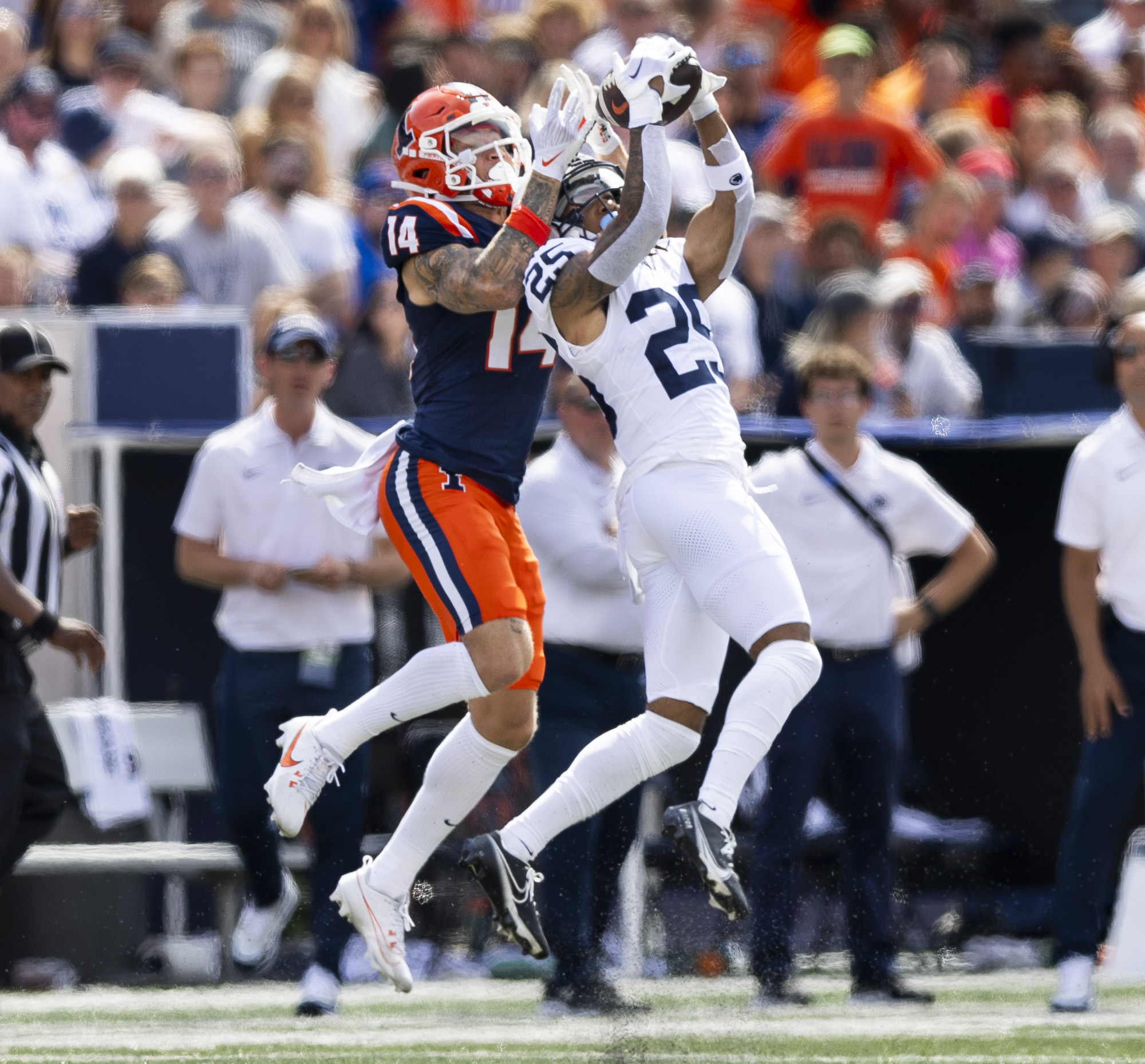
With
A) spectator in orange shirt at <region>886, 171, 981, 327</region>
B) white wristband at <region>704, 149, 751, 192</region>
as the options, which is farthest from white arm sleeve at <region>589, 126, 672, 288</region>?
spectator in orange shirt at <region>886, 171, 981, 327</region>

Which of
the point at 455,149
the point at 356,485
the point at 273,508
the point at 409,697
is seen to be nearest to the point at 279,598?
the point at 273,508

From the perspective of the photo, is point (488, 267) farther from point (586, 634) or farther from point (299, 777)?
point (586, 634)

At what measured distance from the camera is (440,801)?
5875 mm

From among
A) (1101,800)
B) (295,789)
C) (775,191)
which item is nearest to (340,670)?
(295,789)

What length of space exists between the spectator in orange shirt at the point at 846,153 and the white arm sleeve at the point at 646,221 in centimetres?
585

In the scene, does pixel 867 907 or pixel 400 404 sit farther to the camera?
pixel 400 404

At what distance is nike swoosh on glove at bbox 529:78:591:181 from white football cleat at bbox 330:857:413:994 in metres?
2.05

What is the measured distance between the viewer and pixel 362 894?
232 inches

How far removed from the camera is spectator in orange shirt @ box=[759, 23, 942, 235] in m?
11.2

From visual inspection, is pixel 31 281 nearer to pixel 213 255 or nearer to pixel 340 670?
pixel 213 255

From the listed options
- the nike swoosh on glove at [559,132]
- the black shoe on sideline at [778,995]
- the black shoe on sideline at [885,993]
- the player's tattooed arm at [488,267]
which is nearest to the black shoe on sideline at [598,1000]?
the black shoe on sideline at [778,995]

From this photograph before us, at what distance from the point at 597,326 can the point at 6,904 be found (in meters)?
3.74

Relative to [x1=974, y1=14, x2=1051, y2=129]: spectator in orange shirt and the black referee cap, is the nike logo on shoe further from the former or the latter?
[x1=974, y1=14, x2=1051, y2=129]: spectator in orange shirt

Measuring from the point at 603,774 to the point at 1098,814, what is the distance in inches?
86.7
